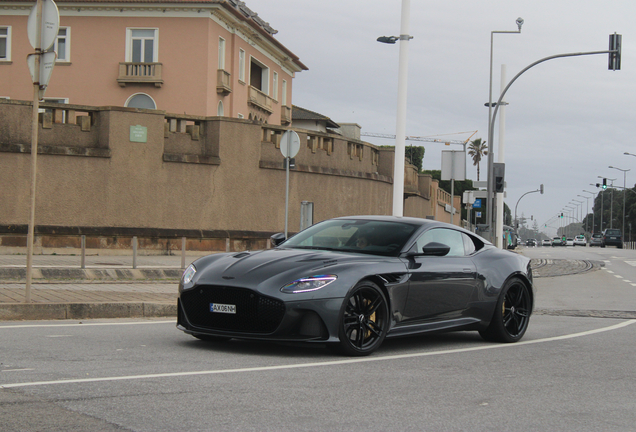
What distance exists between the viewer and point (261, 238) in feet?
79.0

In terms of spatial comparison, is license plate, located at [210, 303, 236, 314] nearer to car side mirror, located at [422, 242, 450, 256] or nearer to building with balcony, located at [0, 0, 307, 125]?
car side mirror, located at [422, 242, 450, 256]

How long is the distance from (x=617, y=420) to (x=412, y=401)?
4.13 ft

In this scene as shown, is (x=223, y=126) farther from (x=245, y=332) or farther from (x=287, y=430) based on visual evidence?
(x=287, y=430)

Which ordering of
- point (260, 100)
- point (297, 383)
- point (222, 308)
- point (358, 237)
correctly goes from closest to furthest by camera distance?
point (297, 383) → point (222, 308) → point (358, 237) → point (260, 100)

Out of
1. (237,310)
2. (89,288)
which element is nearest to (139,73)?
(89,288)

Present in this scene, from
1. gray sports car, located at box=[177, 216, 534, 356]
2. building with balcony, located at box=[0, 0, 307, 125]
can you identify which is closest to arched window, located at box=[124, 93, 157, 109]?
building with balcony, located at box=[0, 0, 307, 125]

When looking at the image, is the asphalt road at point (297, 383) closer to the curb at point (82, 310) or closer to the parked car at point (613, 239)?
the curb at point (82, 310)

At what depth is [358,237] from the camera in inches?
317

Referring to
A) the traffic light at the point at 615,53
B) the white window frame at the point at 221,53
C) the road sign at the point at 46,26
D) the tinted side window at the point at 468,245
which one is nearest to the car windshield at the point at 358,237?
the tinted side window at the point at 468,245

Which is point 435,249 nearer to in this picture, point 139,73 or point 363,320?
point 363,320

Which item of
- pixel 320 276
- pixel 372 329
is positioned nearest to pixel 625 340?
pixel 372 329

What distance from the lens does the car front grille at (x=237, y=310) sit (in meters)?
6.83

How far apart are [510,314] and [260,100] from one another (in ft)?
107

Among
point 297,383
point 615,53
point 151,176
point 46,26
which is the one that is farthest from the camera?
point 615,53
